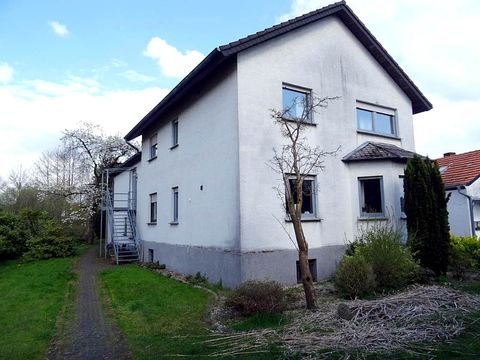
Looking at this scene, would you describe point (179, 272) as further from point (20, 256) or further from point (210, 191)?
point (20, 256)

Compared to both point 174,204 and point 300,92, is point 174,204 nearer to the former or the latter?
point 174,204

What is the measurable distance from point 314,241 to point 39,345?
7518 mm

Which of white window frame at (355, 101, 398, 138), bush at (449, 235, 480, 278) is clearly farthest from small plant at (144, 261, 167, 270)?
bush at (449, 235, 480, 278)

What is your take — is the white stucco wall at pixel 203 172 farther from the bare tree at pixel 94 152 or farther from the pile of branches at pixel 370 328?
the bare tree at pixel 94 152

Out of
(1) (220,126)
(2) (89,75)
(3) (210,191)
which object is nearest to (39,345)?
(3) (210,191)

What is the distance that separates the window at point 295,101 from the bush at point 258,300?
5565 mm

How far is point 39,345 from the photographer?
5.91 meters

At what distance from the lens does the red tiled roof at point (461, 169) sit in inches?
695

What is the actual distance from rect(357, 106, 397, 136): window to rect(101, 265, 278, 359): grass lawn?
8.35 meters

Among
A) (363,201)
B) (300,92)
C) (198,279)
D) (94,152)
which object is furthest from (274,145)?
(94,152)

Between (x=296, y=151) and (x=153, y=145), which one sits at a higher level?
(x=153, y=145)

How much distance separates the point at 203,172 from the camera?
1195cm

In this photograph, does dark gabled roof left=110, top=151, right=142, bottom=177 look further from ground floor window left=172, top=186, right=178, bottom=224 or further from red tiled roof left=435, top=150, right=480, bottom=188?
red tiled roof left=435, top=150, right=480, bottom=188

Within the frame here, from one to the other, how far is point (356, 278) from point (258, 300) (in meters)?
2.52
